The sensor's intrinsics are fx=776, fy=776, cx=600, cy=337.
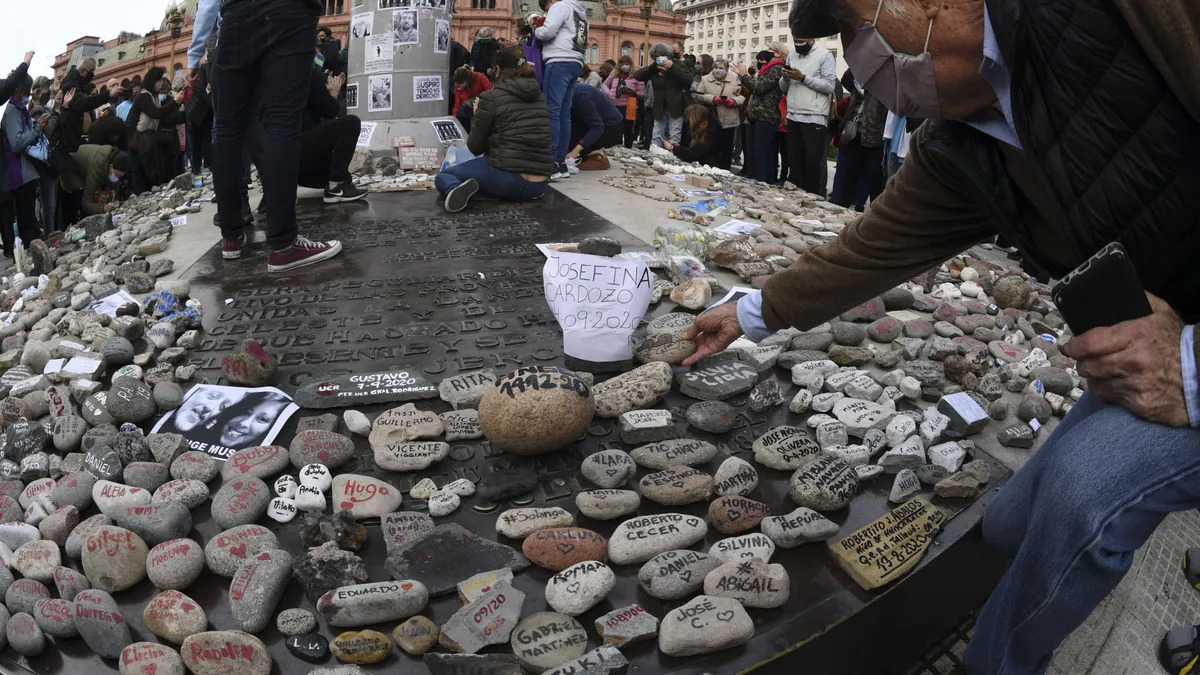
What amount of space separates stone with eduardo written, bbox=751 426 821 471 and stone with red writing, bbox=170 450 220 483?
166 centimetres

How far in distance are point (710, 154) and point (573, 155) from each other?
283cm

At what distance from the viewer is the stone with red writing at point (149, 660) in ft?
5.25

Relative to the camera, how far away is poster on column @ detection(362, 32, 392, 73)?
26.3ft

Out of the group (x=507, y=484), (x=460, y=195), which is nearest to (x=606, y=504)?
(x=507, y=484)

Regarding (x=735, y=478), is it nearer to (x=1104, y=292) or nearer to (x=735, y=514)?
(x=735, y=514)

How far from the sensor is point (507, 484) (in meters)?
2.24

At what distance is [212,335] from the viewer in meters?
3.33

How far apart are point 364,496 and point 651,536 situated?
81cm

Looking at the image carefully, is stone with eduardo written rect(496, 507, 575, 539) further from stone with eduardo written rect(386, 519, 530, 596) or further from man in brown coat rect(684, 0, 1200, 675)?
man in brown coat rect(684, 0, 1200, 675)

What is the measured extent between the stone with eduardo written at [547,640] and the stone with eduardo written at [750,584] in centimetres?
34

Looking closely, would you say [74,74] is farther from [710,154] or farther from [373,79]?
[710,154]

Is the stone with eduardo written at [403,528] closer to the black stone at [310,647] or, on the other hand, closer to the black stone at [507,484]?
the black stone at [507,484]

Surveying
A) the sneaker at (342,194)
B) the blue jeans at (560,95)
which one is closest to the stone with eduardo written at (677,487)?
the sneaker at (342,194)

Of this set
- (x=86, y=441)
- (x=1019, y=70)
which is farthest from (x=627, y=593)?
(x=86, y=441)
